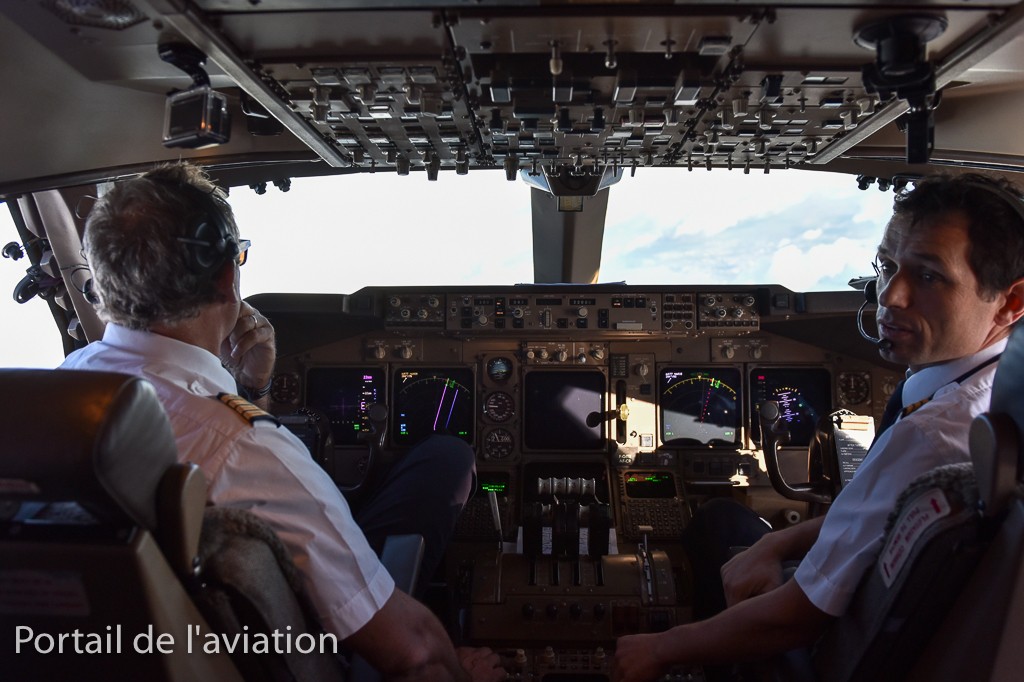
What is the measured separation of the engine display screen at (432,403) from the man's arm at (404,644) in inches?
79.9

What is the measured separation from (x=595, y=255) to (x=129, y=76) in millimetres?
2918

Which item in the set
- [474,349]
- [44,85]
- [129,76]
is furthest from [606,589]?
[44,85]

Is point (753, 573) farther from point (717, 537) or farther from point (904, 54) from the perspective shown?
point (904, 54)

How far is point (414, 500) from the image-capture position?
233 cm

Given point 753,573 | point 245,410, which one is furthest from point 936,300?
point 245,410

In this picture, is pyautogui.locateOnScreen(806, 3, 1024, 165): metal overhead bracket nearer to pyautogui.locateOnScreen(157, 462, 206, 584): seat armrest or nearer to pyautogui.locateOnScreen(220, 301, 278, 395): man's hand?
pyautogui.locateOnScreen(157, 462, 206, 584): seat armrest

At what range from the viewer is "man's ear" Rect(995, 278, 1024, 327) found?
1.35m

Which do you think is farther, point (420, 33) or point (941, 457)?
point (420, 33)

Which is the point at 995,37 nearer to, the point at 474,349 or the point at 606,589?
the point at 606,589

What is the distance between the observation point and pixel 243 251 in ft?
5.24

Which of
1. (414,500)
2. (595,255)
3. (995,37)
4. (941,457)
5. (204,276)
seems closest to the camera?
(941,457)

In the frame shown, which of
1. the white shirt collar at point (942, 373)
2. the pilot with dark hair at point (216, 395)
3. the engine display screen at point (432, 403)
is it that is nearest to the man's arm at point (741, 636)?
the pilot with dark hair at point (216, 395)

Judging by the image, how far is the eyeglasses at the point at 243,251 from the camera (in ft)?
5.05

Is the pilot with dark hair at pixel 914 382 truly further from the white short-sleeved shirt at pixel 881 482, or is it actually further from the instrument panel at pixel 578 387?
the instrument panel at pixel 578 387
